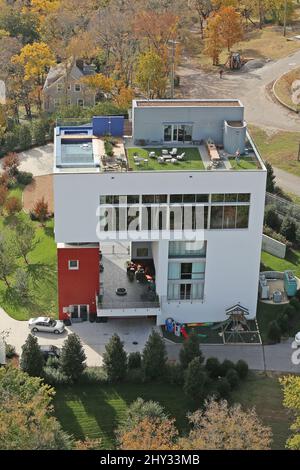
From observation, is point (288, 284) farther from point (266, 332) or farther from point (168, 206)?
point (168, 206)

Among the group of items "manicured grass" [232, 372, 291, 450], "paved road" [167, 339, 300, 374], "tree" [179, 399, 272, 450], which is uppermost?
"tree" [179, 399, 272, 450]

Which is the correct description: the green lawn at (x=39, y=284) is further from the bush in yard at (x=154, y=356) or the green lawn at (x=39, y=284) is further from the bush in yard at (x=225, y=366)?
the bush in yard at (x=225, y=366)

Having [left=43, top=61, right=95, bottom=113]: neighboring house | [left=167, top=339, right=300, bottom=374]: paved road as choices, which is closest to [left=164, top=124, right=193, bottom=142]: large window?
[left=167, top=339, right=300, bottom=374]: paved road

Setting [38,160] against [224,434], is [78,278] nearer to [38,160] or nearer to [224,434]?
[224,434]

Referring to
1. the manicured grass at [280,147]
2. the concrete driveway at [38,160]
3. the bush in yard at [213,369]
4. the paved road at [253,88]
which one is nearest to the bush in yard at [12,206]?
the concrete driveway at [38,160]

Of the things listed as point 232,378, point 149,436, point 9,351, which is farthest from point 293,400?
point 9,351

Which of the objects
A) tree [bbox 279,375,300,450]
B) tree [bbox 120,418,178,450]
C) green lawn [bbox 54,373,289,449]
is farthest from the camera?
green lawn [bbox 54,373,289,449]

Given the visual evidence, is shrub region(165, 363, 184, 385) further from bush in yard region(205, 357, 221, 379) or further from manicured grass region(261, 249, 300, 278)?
manicured grass region(261, 249, 300, 278)
